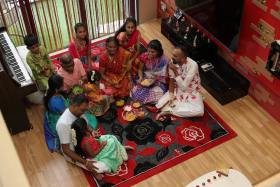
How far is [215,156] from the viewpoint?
11.5ft

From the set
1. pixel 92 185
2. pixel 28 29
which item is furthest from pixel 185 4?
pixel 92 185

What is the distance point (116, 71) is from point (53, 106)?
3.31 feet

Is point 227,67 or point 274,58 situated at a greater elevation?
point 274,58

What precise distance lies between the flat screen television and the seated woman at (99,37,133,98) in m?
1.09

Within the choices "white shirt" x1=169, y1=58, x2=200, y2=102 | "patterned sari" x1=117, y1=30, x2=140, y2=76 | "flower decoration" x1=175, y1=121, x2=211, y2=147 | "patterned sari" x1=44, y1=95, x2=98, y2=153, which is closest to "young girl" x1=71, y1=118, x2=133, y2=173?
"patterned sari" x1=44, y1=95, x2=98, y2=153

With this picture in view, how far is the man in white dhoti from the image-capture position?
3801mm

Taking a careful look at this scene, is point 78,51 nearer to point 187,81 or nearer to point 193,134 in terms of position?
point 187,81

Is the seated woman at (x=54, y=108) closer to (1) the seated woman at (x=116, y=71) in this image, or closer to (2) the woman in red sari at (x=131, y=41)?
(1) the seated woman at (x=116, y=71)

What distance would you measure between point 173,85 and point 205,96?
503mm

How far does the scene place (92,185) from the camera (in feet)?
10.6

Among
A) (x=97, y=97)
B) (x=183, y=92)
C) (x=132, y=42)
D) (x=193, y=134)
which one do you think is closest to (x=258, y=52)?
(x=183, y=92)

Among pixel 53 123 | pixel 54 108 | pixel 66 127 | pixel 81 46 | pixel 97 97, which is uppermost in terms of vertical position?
pixel 81 46

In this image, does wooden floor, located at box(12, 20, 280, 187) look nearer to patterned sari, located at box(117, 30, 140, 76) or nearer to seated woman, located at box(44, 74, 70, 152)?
seated woman, located at box(44, 74, 70, 152)

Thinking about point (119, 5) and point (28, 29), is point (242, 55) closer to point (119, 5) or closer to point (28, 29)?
point (119, 5)
